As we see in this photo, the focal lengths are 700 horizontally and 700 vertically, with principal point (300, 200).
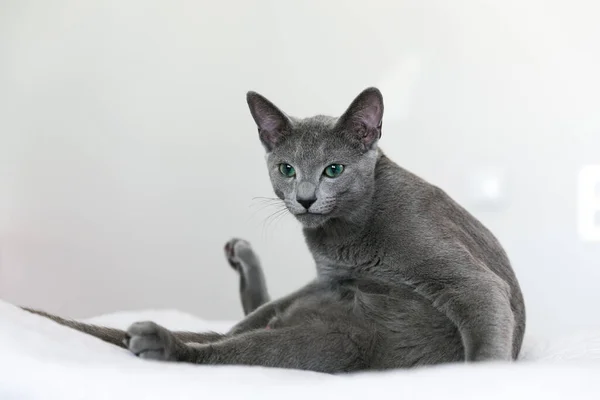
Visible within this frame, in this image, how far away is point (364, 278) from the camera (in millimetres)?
1451

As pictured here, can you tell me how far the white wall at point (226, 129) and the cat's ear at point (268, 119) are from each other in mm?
1456

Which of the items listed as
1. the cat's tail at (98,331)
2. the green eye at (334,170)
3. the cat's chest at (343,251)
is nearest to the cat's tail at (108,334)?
the cat's tail at (98,331)

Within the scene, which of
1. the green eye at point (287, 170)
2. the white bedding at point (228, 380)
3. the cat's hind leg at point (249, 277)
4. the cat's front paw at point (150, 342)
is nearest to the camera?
the white bedding at point (228, 380)

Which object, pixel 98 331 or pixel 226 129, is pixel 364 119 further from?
pixel 226 129

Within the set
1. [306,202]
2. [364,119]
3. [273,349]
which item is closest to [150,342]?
[273,349]

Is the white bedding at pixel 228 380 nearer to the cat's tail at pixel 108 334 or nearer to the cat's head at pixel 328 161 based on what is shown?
the cat's tail at pixel 108 334

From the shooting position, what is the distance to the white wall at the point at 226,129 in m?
2.87

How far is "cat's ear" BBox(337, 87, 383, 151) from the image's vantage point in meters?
1.45

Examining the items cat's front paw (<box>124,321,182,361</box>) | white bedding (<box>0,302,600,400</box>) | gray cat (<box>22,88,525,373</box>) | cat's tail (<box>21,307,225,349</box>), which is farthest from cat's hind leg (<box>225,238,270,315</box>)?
white bedding (<box>0,302,600,400</box>)

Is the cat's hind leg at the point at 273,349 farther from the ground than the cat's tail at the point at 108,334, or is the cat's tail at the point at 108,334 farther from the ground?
the cat's tail at the point at 108,334

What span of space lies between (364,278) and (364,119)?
33 centimetres

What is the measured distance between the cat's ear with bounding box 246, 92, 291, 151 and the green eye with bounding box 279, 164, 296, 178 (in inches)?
3.0

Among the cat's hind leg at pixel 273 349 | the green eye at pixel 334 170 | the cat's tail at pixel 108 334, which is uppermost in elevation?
the green eye at pixel 334 170

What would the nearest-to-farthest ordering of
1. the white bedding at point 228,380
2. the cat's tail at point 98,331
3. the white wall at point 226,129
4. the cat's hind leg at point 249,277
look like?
the white bedding at point 228,380, the cat's tail at point 98,331, the cat's hind leg at point 249,277, the white wall at point 226,129
